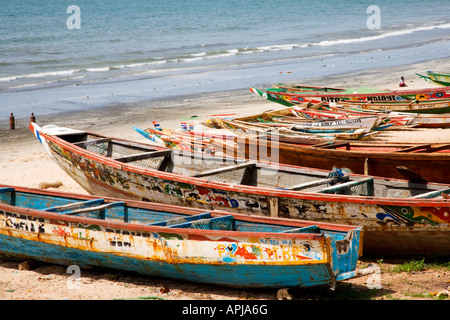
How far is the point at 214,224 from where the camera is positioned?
7309mm

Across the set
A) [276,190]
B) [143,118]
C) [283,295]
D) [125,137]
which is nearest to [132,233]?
[283,295]


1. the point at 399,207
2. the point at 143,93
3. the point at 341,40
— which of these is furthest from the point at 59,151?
the point at 341,40

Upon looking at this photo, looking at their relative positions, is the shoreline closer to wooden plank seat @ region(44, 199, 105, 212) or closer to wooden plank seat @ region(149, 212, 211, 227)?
wooden plank seat @ region(44, 199, 105, 212)

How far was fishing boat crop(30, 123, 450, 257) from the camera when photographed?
738cm

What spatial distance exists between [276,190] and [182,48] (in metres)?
34.5

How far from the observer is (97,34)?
51000mm

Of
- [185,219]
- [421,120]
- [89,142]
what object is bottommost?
[185,219]

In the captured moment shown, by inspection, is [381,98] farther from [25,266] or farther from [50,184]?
[25,266]

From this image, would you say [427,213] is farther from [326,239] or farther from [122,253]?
[122,253]

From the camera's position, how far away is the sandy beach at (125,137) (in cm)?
698

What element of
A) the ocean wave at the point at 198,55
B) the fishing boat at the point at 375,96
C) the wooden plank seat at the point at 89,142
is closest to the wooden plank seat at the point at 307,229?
the wooden plank seat at the point at 89,142

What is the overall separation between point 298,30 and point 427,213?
4772 cm

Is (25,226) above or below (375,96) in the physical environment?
below
